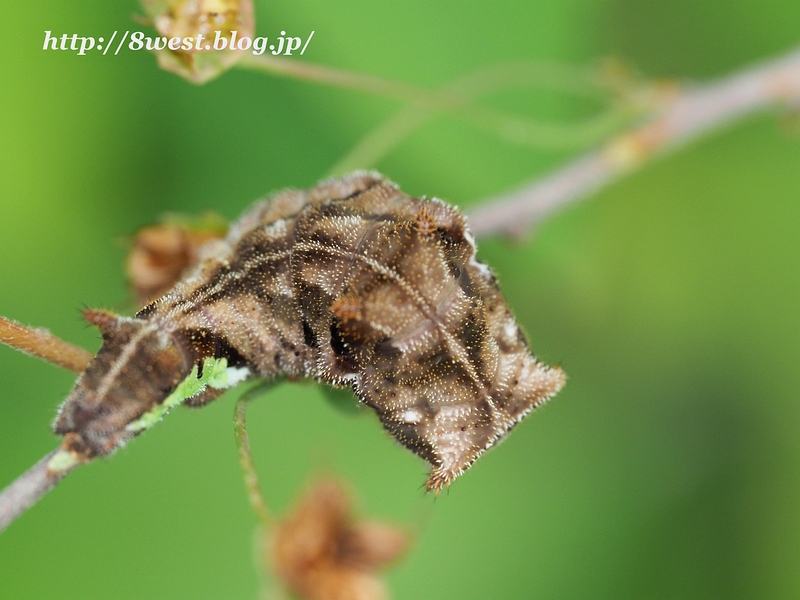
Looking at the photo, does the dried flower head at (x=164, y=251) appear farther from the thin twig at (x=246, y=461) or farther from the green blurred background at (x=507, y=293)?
the green blurred background at (x=507, y=293)

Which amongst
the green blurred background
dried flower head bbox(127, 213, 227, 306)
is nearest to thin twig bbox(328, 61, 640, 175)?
dried flower head bbox(127, 213, 227, 306)

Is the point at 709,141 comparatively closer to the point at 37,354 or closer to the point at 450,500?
the point at 450,500

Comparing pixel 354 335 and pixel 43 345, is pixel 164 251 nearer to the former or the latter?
pixel 43 345

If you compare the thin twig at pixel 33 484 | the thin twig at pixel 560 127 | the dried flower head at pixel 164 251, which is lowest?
the thin twig at pixel 33 484

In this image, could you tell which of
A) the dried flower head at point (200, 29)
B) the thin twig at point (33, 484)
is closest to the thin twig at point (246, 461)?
the thin twig at point (33, 484)

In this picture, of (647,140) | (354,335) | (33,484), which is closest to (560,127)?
(647,140)
